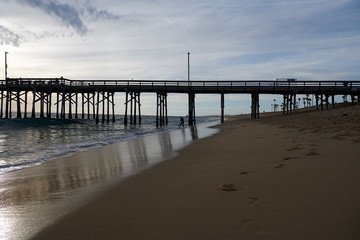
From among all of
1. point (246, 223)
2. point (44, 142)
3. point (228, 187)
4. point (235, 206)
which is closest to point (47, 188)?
point (228, 187)

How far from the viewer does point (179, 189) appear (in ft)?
13.4

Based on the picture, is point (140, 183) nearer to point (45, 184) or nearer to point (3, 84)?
point (45, 184)

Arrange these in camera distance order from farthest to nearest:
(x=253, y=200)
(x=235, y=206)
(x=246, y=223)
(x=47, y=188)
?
(x=47, y=188) < (x=253, y=200) < (x=235, y=206) < (x=246, y=223)

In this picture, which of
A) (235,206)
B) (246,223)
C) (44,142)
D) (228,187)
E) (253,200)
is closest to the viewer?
(246,223)

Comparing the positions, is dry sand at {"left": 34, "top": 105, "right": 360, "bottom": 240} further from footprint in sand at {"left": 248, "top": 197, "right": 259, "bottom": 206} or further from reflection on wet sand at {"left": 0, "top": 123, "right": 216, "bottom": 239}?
reflection on wet sand at {"left": 0, "top": 123, "right": 216, "bottom": 239}

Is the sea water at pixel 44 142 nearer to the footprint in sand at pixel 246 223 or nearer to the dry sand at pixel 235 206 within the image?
the dry sand at pixel 235 206

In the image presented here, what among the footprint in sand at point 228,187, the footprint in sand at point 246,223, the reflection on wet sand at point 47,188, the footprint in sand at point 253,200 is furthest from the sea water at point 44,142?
the footprint in sand at point 246,223

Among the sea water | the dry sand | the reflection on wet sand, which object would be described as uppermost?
the dry sand

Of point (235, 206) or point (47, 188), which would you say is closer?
point (235, 206)

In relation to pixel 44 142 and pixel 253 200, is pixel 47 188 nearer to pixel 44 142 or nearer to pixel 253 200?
pixel 253 200

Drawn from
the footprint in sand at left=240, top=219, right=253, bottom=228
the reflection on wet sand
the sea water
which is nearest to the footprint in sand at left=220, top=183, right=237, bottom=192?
the footprint in sand at left=240, top=219, right=253, bottom=228

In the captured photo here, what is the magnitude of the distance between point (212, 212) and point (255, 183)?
1.25m

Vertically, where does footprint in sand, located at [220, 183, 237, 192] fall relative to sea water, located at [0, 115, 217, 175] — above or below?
above

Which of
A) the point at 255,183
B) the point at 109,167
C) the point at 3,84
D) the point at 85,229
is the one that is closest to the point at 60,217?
the point at 85,229
